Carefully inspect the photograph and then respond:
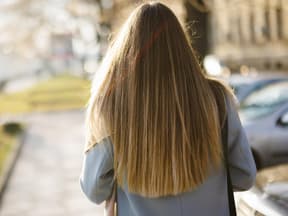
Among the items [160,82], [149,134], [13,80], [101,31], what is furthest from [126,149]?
[13,80]

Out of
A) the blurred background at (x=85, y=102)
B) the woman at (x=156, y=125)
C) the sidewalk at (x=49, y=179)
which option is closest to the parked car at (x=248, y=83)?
the blurred background at (x=85, y=102)

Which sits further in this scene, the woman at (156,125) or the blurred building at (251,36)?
the blurred building at (251,36)

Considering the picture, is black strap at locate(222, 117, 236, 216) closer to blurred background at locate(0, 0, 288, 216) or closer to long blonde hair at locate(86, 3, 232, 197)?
long blonde hair at locate(86, 3, 232, 197)

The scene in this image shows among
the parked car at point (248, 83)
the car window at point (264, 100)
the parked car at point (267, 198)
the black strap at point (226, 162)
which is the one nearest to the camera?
the black strap at point (226, 162)

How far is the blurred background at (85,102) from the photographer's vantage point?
24.5ft

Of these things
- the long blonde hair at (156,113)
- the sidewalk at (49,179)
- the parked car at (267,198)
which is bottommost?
the sidewalk at (49,179)

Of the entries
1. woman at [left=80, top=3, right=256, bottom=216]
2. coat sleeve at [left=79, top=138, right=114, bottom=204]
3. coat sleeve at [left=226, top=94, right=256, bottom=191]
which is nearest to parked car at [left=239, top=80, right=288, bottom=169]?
coat sleeve at [left=226, top=94, right=256, bottom=191]

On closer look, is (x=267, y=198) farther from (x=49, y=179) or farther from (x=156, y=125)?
(x=49, y=179)

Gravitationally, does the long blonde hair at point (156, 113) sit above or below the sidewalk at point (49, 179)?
above

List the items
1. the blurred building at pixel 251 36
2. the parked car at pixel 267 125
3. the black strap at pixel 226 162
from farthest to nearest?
the blurred building at pixel 251 36 → the parked car at pixel 267 125 → the black strap at pixel 226 162

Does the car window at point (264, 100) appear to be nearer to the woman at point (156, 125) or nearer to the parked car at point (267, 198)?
the parked car at point (267, 198)

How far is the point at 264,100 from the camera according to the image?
26.6 ft

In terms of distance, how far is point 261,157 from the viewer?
755 cm

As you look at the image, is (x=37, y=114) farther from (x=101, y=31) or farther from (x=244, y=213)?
(x=244, y=213)
